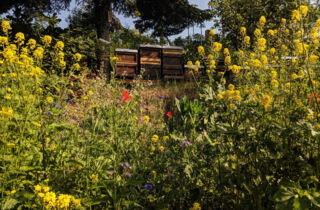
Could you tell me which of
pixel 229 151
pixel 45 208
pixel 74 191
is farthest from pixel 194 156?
pixel 45 208

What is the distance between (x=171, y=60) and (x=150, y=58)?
2.94 ft

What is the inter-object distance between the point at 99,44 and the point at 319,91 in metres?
8.23

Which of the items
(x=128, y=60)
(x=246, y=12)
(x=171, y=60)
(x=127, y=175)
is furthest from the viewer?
(x=246, y=12)

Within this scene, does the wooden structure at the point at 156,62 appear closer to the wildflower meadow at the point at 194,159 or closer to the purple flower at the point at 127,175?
the wildflower meadow at the point at 194,159

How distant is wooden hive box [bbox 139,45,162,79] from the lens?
11.8 metres

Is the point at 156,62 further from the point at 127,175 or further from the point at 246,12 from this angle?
the point at 127,175

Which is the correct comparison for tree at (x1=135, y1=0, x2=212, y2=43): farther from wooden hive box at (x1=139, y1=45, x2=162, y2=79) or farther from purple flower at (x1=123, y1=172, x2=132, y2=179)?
purple flower at (x1=123, y1=172, x2=132, y2=179)

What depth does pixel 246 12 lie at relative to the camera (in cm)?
1595

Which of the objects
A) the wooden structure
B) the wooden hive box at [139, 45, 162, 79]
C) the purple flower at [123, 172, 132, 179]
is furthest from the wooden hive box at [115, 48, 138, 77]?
the purple flower at [123, 172, 132, 179]

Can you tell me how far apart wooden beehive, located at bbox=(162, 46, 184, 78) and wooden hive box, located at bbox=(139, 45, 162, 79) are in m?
0.21

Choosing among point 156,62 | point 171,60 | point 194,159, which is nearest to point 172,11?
point 171,60

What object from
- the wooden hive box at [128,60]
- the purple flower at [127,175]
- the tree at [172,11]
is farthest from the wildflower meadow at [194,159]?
the tree at [172,11]

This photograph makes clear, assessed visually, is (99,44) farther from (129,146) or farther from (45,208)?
(45,208)

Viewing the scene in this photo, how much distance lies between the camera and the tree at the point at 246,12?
15.1m
